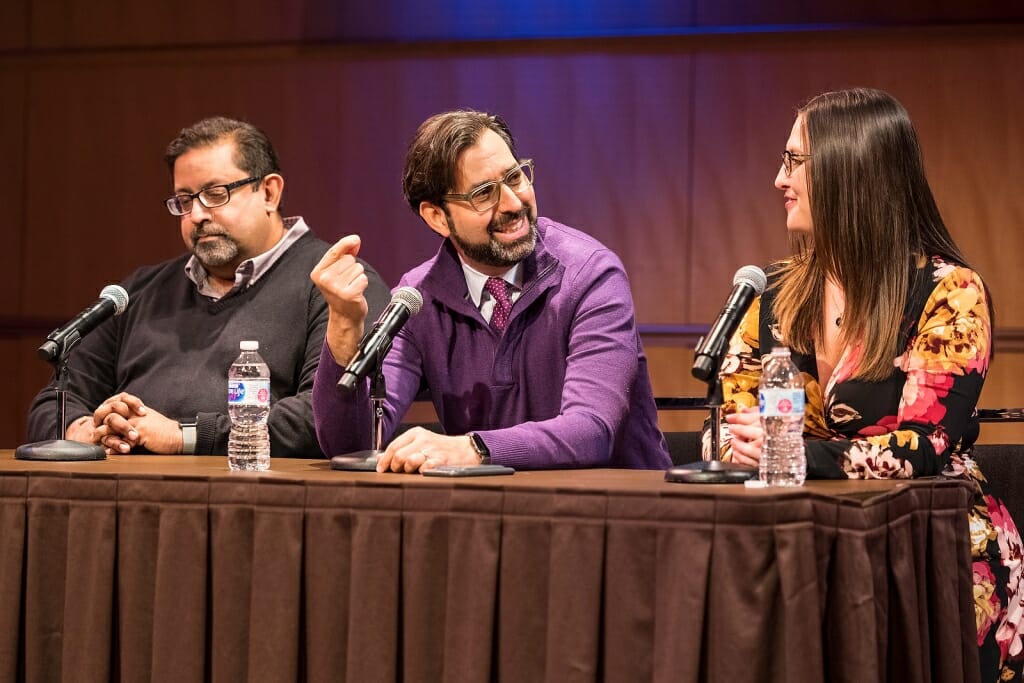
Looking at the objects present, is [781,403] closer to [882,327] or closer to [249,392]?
[882,327]

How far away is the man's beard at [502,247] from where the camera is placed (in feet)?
8.48

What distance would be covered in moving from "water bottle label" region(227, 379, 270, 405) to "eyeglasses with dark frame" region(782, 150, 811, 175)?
1.05 metres

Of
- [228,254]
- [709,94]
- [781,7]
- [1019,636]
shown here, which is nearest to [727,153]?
[709,94]

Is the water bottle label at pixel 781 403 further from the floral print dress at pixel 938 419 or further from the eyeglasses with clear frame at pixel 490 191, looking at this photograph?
the eyeglasses with clear frame at pixel 490 191

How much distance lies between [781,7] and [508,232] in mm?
1953

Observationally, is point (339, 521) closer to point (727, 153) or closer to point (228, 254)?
point (228, 254)

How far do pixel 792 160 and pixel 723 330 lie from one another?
27.7 inches

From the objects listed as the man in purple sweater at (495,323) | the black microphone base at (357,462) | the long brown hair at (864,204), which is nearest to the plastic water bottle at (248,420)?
the black microphone base at (357,462)

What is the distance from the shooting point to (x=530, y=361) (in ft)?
8.43

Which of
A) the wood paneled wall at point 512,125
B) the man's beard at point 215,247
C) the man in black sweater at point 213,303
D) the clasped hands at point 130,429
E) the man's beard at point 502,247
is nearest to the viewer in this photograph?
the man's beard at point 502,247

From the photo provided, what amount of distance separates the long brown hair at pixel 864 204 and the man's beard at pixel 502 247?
0.55m

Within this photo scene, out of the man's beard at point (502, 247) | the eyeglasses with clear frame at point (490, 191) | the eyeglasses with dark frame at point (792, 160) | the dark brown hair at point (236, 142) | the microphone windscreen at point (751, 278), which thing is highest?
the dark brown hair at point (236, 142)

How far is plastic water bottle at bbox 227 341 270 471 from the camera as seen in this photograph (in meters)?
2.15

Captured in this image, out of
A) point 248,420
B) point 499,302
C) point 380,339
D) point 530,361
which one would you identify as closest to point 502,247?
point 499,302
